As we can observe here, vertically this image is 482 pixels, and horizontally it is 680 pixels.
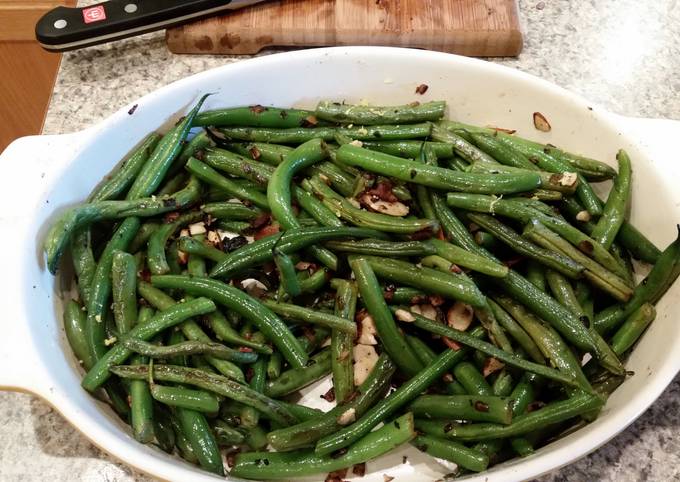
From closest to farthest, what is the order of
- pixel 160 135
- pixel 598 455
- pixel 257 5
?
1. pixel 598 455
2. pixel 160 135
3. pixel 257 5

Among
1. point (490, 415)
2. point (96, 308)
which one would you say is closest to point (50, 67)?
point (96, 308)

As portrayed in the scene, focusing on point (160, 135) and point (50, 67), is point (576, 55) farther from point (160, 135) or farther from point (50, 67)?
point (50, 67)

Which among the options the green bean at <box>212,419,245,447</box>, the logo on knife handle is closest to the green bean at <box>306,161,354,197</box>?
the green bean at <box>212,419,245,447</box>

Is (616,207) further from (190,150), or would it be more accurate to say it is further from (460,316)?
(190,150)

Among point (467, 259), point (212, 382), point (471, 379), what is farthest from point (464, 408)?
point (212, 382)

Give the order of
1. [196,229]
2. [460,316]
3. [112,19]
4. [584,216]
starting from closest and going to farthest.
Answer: [460,316], [584,216], [196,229], [112,19]

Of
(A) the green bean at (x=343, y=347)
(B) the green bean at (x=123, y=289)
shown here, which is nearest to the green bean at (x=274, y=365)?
(A) the green bean at (x=343, y=347)

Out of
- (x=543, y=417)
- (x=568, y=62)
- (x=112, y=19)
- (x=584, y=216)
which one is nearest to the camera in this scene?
(x=543, y=417)
